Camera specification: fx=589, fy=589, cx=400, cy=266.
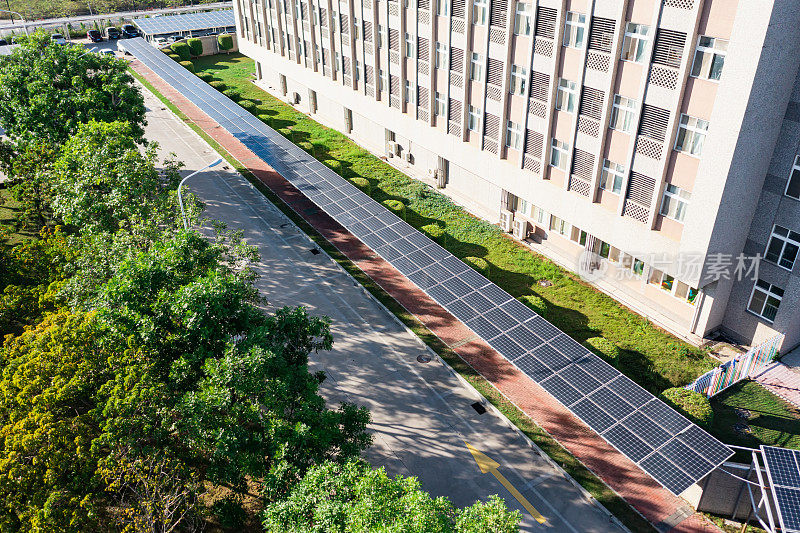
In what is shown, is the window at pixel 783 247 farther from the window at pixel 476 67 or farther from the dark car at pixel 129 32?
the dark car at pixel 129 32

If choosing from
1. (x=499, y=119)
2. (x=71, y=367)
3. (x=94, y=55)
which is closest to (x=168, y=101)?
(x=94, y=55)

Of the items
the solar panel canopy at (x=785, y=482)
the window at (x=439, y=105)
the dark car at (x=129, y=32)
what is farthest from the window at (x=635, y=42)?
the dark car at (x=129, y=32)

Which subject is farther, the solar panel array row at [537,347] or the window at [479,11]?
the window at [479,11]

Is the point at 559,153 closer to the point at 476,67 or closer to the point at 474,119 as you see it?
the point at 474,119

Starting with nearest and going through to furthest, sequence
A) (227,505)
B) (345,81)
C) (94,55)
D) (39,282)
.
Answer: (227,505) → (39,282) → (94,55) → (345,81)

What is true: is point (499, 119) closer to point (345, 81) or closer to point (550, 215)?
point (550, 215)

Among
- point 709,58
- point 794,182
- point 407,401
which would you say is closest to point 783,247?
point 794,182

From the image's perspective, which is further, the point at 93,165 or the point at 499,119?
the point at 499,119
